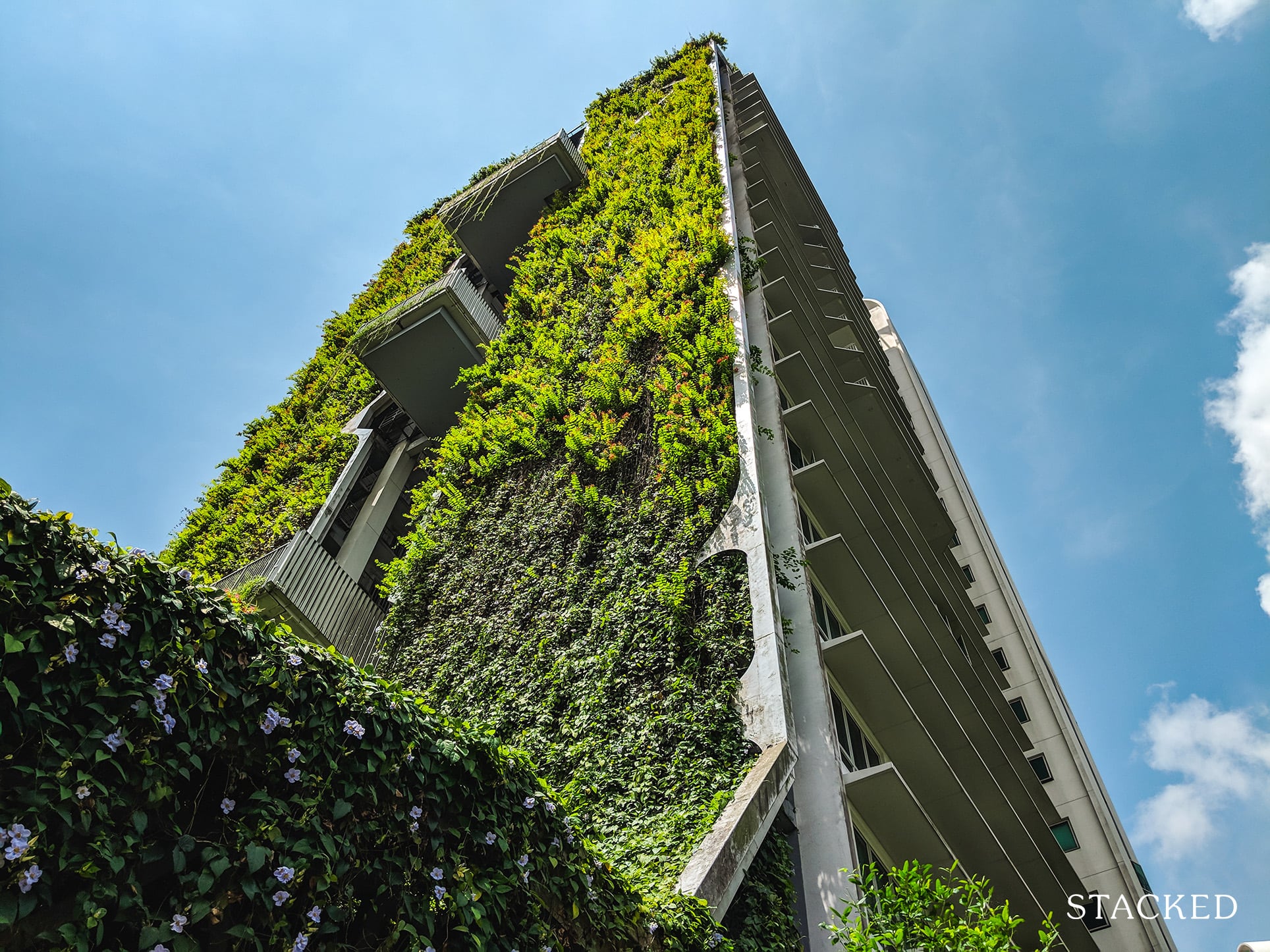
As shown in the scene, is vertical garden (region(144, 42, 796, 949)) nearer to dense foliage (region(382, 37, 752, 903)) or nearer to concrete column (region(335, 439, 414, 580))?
dense foliage (region(382, 37, 752, 903))

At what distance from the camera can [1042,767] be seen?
22.9 meters

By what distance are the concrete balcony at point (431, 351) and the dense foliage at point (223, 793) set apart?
13778 mm

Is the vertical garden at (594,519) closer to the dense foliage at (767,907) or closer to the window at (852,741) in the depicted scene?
the dense foliage at (767,907)

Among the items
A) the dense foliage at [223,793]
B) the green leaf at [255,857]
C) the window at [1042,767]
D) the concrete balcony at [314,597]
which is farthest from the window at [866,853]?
the window at [1042,767]

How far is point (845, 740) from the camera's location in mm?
10297

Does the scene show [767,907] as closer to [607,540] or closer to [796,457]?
[607,540]

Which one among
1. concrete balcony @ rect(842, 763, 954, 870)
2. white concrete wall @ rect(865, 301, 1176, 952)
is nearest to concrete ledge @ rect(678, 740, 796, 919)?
concrete balcony @ rect(842, 763, 954, 870)

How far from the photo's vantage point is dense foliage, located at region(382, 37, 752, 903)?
8.52 meters

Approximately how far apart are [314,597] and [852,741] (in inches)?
317

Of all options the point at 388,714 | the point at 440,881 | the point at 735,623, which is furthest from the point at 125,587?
the point at 735,623

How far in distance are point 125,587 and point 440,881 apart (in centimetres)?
223

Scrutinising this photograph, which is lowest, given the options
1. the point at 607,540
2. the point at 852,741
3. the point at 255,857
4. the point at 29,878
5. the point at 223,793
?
the point at 29,878

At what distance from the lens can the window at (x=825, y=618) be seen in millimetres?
12062

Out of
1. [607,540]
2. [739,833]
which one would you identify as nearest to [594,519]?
[607,540]
